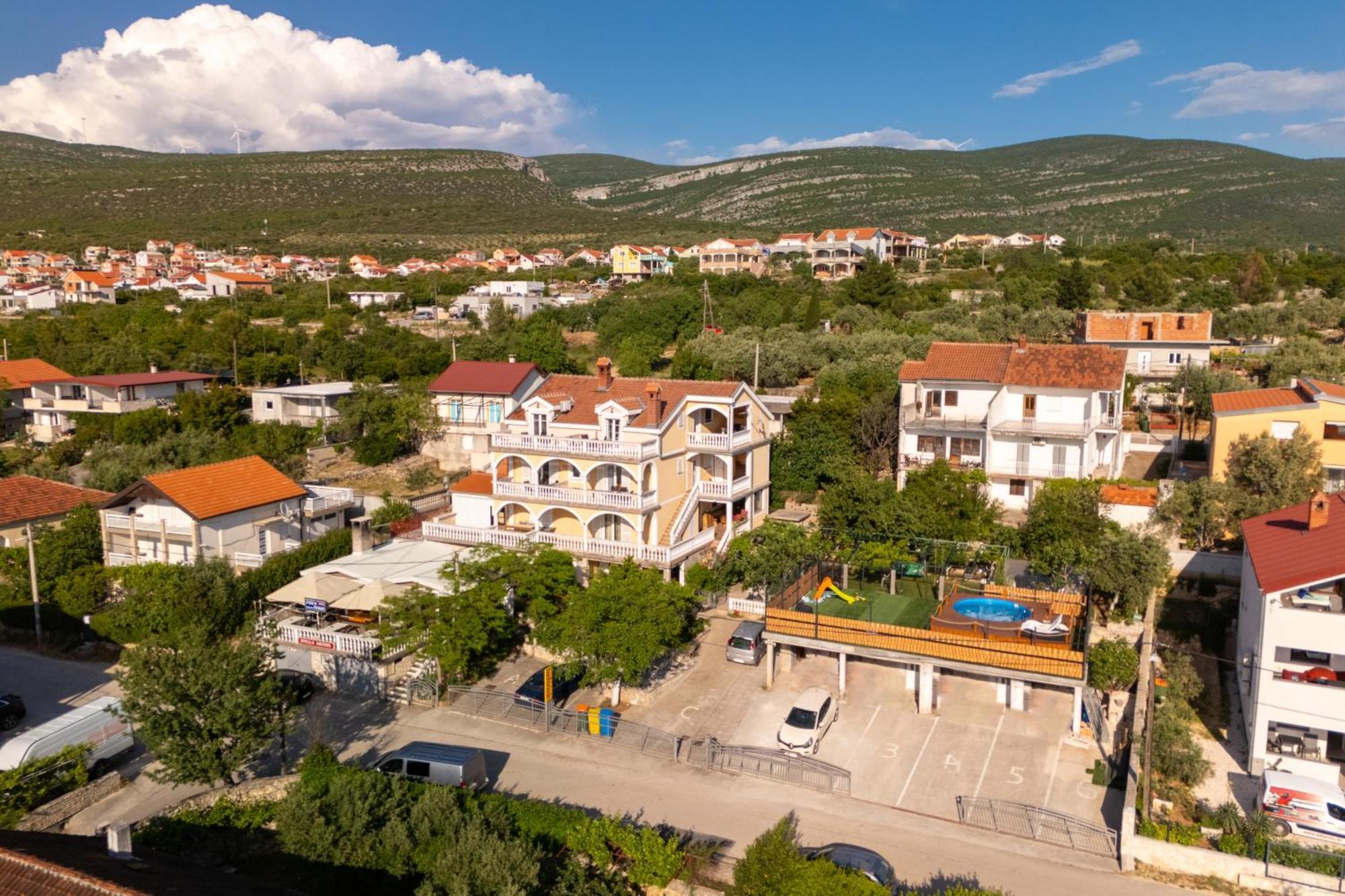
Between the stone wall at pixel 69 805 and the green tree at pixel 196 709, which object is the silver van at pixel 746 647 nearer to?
the green tree at pixel 196 709

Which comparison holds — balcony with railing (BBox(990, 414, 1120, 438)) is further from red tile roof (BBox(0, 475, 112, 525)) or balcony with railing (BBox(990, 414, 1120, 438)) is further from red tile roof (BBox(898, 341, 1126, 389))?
red tile roof (BBox(0, 475, 112, 525))

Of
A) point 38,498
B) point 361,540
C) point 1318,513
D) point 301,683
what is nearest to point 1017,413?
point 1318,513

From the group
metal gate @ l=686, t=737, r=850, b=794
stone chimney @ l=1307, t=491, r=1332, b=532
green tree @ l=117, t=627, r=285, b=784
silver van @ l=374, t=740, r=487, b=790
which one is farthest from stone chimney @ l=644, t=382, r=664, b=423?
stone chimney @ l=1307, t=491, r=1332, b=532

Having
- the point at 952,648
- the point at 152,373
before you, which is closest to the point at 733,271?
the point at 152,373

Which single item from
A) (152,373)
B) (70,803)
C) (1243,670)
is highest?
(152,373)

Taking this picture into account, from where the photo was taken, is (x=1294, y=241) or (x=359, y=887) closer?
(x=359, y=887)

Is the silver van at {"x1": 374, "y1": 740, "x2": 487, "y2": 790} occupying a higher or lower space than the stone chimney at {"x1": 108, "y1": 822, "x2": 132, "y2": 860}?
lower

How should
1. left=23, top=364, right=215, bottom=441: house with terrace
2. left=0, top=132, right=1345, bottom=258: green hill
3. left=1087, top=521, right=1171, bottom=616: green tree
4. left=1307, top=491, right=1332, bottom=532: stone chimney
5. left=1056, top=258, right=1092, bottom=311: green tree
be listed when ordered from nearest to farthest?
left=1307, top=491, right=1332, bottom=532: stone chimney
left=1087, top=521, right=1171, bottom=616: green tree
left=23, top=364, right=215, bottom=441: house with terrace
left=1056, top=258, right=1092, bottom=311: green tree
left=0, top=132, right=1345, bottom=258: green hill

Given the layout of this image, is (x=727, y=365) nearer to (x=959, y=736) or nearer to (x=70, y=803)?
(x=959, y=736)
